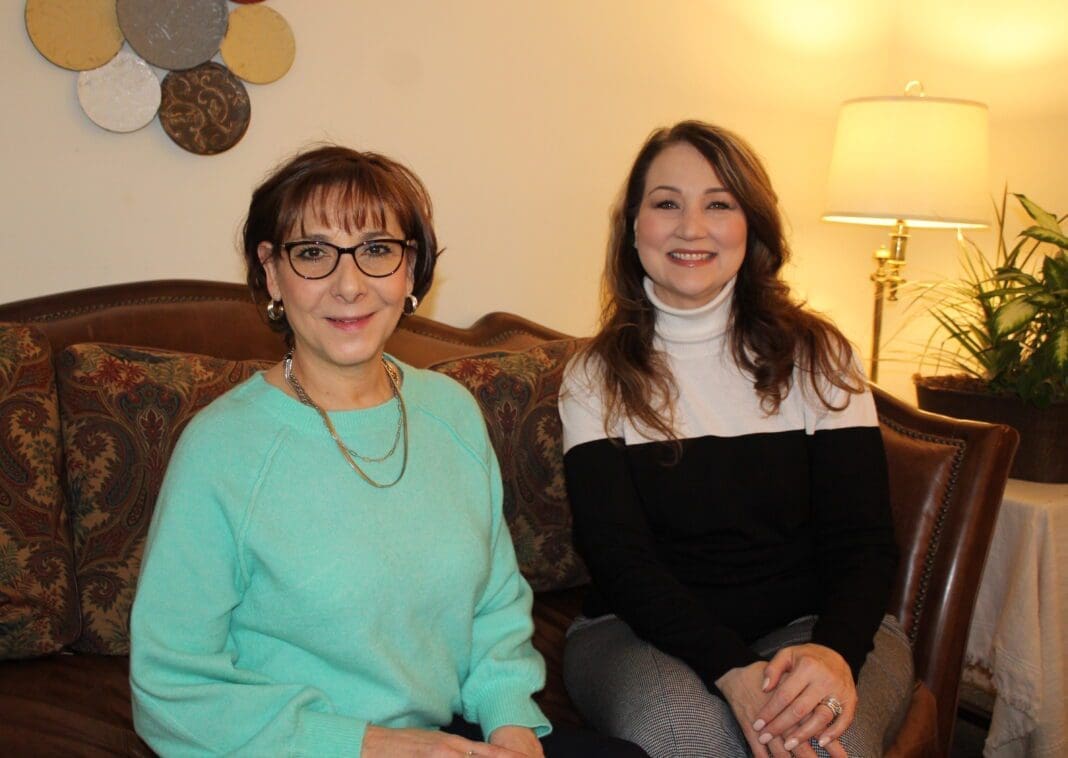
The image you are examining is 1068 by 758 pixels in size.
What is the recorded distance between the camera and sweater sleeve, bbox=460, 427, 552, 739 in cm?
128

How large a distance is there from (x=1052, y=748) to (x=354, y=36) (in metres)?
2.15

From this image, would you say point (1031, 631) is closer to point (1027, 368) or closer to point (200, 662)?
point (1027, 368)

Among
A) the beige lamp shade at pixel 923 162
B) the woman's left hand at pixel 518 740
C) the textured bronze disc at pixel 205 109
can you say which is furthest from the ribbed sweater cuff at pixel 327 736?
the beige lamp shade at pixel 923 162

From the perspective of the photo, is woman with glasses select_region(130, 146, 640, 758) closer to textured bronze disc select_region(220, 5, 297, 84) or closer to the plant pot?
textured bronze disc select_region(220, 5, 297, 84)

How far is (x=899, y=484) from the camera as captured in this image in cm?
175

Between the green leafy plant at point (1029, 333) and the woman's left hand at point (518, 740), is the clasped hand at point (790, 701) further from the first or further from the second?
the green leafy plant at point (1029, 333)

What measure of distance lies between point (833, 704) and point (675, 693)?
0.69 ft

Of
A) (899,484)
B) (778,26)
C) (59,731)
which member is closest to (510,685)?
(59,731)

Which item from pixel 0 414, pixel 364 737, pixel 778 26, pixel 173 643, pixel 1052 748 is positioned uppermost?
pixel 778 26

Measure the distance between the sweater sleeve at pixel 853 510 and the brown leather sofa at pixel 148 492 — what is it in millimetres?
164

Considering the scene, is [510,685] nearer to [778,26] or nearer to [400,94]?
[400,94]

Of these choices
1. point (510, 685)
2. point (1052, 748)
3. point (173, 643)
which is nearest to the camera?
point (173, 643)

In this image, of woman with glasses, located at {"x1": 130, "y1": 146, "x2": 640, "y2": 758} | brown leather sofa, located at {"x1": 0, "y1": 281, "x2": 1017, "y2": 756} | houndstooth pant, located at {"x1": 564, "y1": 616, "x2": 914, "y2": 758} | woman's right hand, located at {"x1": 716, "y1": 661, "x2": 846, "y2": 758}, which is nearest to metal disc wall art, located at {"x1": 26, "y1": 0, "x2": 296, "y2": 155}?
brown leather sofa, located at {"x1": 0, "y1": 281, "x2": 1017, "y2": 756}

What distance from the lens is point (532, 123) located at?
247 centimetres
